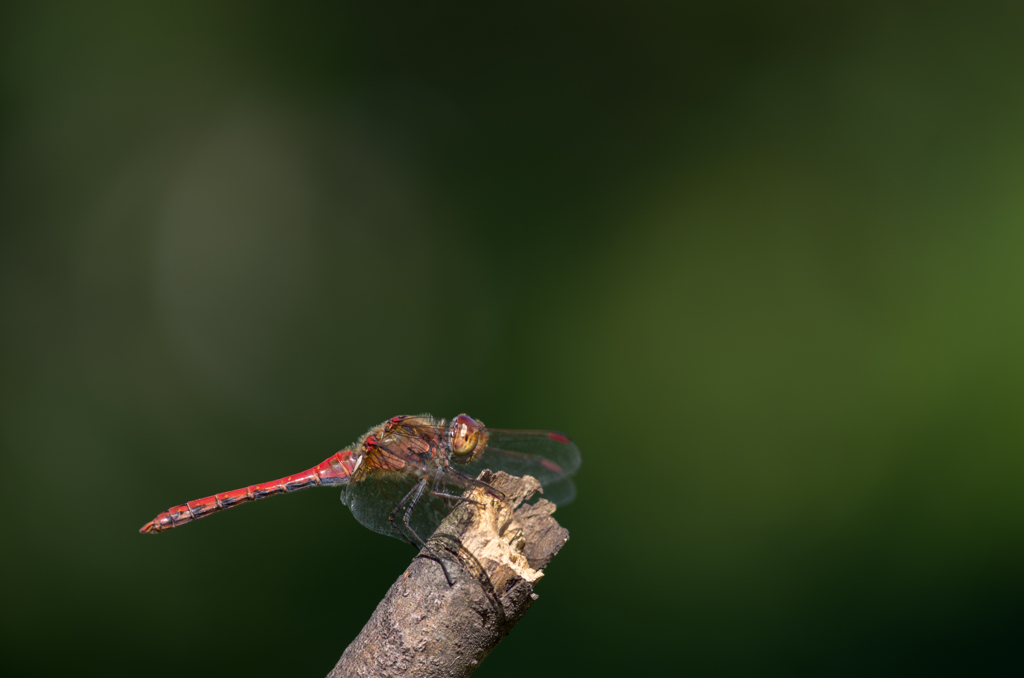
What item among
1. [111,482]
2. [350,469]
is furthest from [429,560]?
[111,482]

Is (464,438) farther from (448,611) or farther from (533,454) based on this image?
(448,611)

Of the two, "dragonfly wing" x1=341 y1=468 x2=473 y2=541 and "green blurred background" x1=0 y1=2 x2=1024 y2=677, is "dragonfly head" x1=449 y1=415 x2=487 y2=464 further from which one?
"green blurred background" x1=0 y1=2 x2=1024 y2=677

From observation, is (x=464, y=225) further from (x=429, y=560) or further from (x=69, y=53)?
(x=429, y=560)

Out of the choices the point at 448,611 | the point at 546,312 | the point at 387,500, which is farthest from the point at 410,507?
the point at 546,312

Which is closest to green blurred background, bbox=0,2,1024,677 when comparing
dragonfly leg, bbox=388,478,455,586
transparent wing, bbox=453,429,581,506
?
transparent wing, bbox=453,429,581,506

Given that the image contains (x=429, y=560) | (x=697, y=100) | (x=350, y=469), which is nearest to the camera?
(x=429, y=560)
